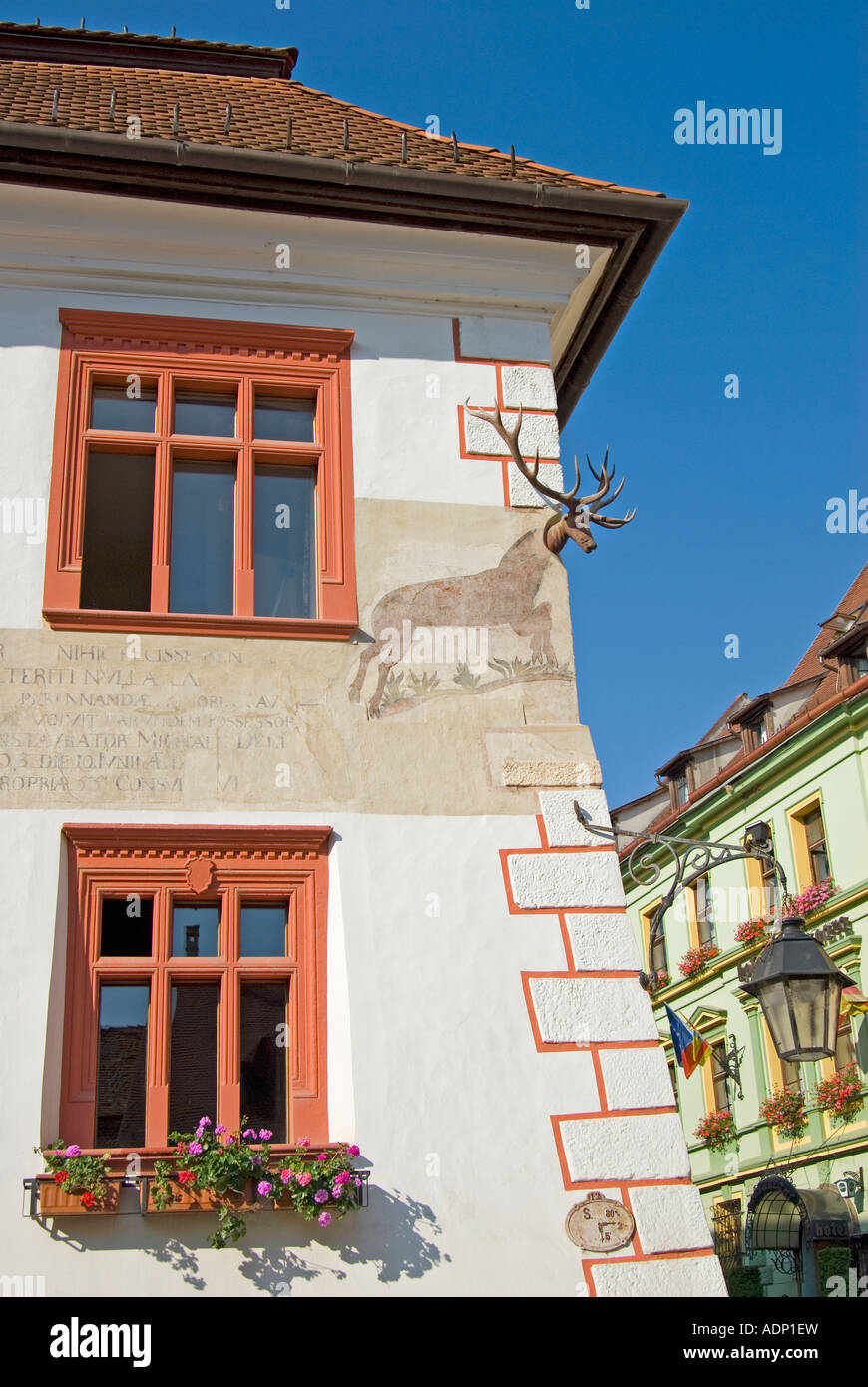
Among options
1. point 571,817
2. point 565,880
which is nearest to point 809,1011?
point 565,880

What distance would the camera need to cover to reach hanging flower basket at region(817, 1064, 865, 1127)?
1056 inches

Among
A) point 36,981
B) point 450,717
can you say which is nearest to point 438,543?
point 450,717

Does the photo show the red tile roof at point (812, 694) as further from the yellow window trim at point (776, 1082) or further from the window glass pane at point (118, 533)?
the window glass pane at point (118, 533)

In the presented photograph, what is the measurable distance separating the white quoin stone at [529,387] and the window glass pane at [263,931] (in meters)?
3.83

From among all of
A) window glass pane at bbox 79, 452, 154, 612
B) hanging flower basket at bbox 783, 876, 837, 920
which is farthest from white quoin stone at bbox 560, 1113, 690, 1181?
hanging flower basket at bbox 783, 876, 837, 920

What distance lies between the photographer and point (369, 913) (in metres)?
8.55

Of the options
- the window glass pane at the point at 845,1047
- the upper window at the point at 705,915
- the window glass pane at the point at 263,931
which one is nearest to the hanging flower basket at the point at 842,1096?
the window glass pane at the point at 845,1047

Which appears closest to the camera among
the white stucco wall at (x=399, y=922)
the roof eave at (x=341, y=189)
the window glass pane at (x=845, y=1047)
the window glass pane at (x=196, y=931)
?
the white stucco wall at (x=399, y=922)

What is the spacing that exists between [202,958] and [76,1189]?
147 cm

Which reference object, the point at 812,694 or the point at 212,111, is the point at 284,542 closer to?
the point at 212,111

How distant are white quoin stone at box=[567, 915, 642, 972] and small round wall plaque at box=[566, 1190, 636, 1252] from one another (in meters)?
1.26

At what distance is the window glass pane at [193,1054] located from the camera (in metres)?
8.09
